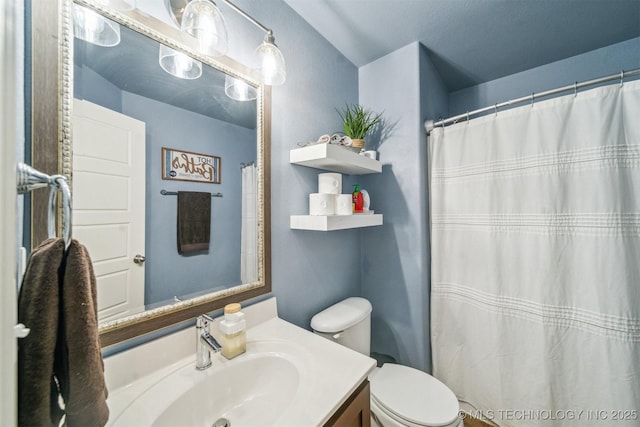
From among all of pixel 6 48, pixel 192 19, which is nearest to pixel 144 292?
pixel 6 48

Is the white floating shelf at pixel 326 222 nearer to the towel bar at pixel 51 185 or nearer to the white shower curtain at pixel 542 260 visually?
the white shower curtain at pixel 542 260

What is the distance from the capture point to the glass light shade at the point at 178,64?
783 millimetres

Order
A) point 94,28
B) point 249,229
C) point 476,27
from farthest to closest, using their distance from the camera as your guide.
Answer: point 476,27 < point 249,229 < point 94,28

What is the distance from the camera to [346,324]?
1.18 metres

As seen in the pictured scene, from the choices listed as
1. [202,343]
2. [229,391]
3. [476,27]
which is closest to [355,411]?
[229,391]

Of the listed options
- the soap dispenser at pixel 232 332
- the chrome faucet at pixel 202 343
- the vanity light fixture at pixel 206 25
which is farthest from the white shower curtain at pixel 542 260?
the chrome faucet at pixel 202 343

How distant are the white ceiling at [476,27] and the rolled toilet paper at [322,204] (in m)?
0.94

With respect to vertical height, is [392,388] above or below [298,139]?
below

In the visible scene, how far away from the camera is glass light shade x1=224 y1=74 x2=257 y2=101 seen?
3.12 ft

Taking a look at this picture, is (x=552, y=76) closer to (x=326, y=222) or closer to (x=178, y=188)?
(x=326, y=222)

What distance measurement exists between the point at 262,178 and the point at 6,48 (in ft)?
2.68

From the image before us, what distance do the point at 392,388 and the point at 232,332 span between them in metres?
0.84

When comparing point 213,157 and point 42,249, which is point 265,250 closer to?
point 213,157

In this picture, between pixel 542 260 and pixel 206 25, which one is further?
pixel 542 260
